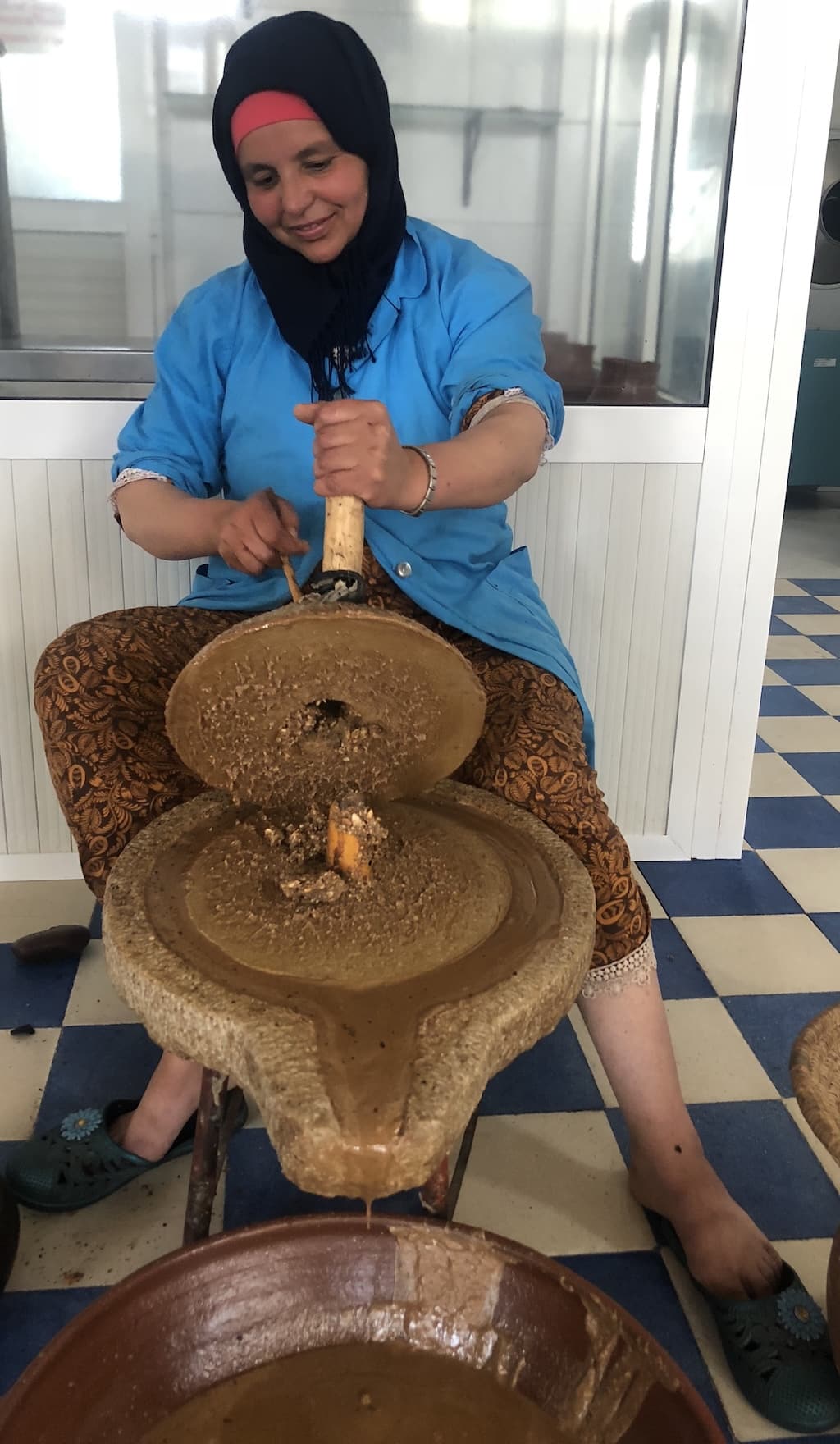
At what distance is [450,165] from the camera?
1.95 meters

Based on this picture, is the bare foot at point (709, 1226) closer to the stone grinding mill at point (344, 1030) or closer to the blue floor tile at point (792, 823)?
the stone grinding mill at point (344, 1030)

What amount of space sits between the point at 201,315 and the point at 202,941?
0.89 meters

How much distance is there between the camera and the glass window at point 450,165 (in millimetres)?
1834

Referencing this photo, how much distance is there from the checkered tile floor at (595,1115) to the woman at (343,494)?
61mm

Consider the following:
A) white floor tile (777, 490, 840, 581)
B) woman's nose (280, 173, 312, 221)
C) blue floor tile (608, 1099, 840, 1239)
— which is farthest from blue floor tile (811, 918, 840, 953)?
white floor tile (777, 490, 840, 581)

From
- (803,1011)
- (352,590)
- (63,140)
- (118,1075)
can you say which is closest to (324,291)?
(352,590)

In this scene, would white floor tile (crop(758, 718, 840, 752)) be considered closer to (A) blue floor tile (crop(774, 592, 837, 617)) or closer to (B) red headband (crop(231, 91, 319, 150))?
(A) blue floor tile (crop(774, 592, 837, 617))

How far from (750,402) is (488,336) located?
72 cm

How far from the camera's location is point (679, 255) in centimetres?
194

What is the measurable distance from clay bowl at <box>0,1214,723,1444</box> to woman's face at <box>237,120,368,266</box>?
1.01 metres

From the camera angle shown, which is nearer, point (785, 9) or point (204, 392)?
point (204, 392)

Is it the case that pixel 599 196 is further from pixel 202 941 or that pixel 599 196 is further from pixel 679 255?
pixel 202 941

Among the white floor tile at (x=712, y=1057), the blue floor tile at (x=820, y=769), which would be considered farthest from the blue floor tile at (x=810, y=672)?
the white floor tile at (x=712, y=1057)

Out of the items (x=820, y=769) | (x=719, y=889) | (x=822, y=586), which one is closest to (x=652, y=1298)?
(x=719, y=889)
